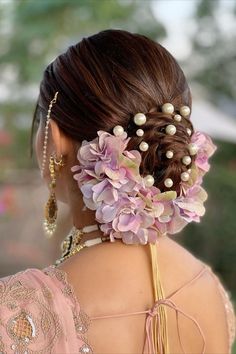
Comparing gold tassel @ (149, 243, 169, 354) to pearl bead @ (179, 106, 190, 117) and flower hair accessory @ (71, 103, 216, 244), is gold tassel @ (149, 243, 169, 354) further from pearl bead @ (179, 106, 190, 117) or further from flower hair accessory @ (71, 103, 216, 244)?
pearl bead @ (179, 106, 190, 117)

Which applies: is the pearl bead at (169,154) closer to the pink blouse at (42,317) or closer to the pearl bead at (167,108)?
the pearl bead at (167,108)

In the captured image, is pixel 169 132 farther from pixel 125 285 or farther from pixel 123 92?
pixel 125 285

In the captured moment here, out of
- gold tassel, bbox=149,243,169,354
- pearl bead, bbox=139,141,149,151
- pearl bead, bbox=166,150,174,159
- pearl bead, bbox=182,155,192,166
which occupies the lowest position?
gold tassel, bbox=149,243,169,354

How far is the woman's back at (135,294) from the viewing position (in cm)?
110

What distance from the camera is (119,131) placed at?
3.62 feet

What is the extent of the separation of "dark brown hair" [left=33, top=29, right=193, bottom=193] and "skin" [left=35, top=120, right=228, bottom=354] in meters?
0.06

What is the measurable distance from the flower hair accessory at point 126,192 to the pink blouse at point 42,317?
0.13 m

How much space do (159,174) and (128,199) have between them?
72mm

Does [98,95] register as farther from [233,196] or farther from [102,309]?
[233,196]

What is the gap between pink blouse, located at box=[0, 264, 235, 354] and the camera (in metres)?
1.06

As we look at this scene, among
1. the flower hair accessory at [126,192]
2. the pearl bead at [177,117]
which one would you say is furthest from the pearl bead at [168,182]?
the pearl bead at [177,117]

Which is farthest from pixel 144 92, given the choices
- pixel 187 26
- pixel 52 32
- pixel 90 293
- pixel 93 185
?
pixel 187 26

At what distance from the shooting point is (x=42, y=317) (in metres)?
1.08

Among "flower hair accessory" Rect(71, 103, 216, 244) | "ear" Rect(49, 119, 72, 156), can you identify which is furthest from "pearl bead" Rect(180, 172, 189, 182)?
"ear" Rect(49, 119, 72, 156)
